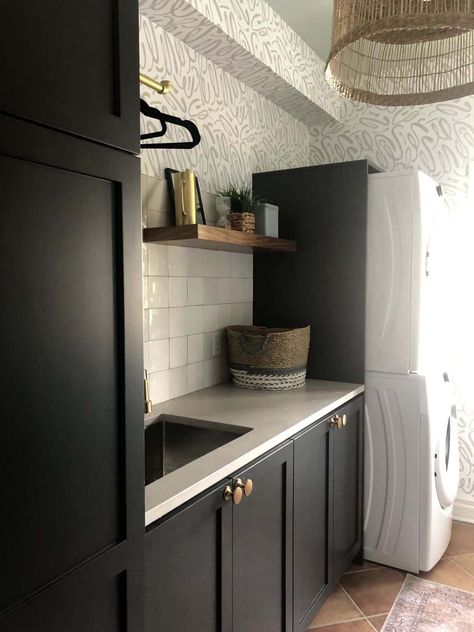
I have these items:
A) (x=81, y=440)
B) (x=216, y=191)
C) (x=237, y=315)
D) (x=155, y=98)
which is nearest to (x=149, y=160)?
(x=155, y=98)

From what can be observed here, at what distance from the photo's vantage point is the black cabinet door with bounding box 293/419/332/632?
5.89 ft

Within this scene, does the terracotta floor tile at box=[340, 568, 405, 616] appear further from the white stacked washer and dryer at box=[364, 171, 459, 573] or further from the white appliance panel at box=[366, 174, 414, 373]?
the white appliance panel at box=[366, 174, 414, 373]

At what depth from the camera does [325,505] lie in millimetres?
2033

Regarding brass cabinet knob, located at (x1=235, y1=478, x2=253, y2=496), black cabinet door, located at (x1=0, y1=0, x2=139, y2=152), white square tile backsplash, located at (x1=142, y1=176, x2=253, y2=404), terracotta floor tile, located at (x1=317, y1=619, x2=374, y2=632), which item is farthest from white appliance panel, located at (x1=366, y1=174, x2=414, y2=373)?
black cabinet door, located at (x1=0, y1=0, x2=139, y2=152)

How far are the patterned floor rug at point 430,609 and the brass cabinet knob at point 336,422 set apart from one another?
82 centimetres

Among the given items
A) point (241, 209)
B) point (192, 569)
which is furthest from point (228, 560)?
point (241, 209)

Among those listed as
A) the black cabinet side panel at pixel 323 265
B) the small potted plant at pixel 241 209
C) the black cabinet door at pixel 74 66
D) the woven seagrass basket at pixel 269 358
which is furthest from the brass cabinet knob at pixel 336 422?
the black cabinet door at pixel 74 66

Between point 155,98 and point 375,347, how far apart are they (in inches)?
56.6

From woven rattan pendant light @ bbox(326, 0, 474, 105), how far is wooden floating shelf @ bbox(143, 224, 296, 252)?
0.66 meters

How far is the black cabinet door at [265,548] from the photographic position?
1.45 m

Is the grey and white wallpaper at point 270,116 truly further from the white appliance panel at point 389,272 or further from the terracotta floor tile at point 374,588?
the terracotta floor tile at point 374,588

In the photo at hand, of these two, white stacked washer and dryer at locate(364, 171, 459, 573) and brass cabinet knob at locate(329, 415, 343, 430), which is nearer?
brass cabinet knob at locate(329, 415, 343, 430)

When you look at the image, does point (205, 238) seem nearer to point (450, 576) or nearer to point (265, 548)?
point (265, 548)

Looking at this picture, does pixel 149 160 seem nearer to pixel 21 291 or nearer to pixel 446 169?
pixel 21 291
